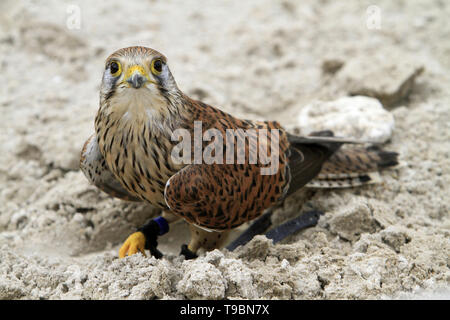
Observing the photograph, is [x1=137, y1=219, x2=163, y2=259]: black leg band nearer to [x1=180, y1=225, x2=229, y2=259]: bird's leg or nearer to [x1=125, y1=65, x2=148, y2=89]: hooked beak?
[x1=180, y1=225, x2=229, y2=259]: bird's leg

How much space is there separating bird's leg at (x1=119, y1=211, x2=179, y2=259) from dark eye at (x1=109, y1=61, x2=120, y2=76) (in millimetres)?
1059

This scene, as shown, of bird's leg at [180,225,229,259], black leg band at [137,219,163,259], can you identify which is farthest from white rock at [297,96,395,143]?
black leg band at [137,219,163,259]

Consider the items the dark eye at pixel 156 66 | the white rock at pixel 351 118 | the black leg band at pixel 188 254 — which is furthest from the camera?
the white rock at pixel 351 118

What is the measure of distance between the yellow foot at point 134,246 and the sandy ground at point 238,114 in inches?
4.3

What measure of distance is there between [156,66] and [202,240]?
3.71ft

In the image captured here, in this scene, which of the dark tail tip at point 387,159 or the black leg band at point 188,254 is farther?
the dark tail tip at point 387,159

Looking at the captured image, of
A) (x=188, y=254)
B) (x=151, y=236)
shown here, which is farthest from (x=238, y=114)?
(x=188, y=254)

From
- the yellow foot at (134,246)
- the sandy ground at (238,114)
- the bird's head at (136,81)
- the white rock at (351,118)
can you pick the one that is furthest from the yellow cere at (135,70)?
the white rock at (351,118)

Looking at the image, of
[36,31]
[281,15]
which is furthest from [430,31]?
[36,31]

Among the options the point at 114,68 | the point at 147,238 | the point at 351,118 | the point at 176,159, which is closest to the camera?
the point at 114,68

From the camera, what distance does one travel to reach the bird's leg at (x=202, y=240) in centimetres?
274

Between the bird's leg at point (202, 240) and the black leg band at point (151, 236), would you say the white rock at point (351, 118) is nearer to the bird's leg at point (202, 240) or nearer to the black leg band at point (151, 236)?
the bird's leg at point (202, 240)

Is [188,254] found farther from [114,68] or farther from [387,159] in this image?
[387,159]

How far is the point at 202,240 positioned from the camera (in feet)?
9.19
